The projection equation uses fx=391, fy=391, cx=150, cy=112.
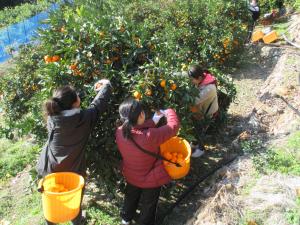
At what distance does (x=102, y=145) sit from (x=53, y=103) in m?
1.00

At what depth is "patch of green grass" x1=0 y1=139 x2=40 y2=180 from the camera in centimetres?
669

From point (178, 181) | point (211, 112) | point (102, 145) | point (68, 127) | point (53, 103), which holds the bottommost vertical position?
point (178, 181)

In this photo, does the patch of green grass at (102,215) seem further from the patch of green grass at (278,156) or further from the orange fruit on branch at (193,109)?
the patch of green grass at (278,156)

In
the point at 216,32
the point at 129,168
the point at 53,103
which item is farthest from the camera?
the point at 216,32

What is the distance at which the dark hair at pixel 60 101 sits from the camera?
347cm

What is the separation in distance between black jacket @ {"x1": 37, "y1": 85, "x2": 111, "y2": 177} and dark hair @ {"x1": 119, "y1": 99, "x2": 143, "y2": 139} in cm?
35

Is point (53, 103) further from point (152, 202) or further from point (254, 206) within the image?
point (254, 206)

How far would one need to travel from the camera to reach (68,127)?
3.55 metres

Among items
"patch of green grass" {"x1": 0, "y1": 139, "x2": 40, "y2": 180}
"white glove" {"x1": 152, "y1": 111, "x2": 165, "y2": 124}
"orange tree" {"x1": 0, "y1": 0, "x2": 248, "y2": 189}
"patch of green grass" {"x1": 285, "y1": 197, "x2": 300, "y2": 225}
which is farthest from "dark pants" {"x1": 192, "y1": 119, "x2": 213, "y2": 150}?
"patch of green grass" {"x1": 0, "y1": 139, "x2": 40, "y2": 180}

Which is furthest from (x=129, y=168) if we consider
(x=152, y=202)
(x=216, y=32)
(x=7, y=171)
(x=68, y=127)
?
(x=216, y=32)

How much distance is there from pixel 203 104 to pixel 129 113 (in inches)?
81.3

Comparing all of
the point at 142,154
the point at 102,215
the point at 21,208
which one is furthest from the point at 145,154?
the point at 21,208

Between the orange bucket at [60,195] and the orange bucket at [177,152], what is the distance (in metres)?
0.86

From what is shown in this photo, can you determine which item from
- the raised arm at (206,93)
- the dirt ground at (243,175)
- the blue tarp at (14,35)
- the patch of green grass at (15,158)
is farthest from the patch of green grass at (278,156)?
the blue tarp at (14,35)
